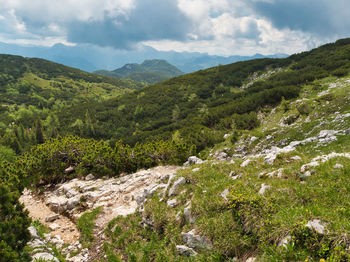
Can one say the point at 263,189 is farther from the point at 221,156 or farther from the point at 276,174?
the point at 221,156

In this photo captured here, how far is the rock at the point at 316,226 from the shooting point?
5.18m

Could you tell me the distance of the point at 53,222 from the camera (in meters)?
14.8

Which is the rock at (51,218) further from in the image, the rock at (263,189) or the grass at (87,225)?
the rock at (263,189)

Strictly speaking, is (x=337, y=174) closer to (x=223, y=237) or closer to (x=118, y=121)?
(x=223, y=237)

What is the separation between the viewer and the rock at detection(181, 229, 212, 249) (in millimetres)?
7344

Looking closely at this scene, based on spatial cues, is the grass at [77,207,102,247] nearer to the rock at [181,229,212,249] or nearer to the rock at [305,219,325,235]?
the rock at [181,229,212,249]

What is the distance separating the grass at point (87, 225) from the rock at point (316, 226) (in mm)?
11345

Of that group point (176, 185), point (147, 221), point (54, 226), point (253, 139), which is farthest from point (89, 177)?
point (253, 139)

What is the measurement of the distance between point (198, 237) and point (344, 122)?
69.4ft

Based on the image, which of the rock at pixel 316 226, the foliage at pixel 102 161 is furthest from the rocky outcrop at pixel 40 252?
the foliage at pixel 102 161

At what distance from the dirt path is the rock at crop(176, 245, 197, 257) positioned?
7.91 metres

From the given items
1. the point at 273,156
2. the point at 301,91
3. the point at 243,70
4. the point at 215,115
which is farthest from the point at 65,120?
the point at 273,156

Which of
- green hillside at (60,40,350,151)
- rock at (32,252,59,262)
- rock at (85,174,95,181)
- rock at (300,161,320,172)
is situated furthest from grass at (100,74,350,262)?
green hillside at (60,40,350,151)

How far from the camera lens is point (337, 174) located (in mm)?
7527
